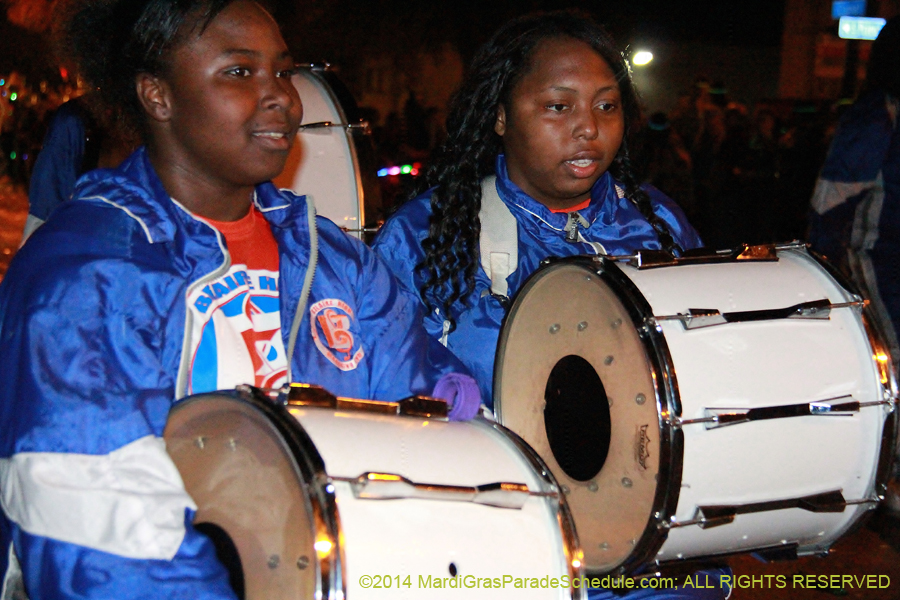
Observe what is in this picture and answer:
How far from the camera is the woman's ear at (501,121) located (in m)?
2.75

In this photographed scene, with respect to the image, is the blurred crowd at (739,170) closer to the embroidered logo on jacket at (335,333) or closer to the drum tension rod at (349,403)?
the embroidered logo on jacket at (335,333)

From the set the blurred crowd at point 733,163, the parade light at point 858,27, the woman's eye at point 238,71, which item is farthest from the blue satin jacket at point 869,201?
the parade light at point 858,27

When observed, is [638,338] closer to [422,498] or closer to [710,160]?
[422,498]

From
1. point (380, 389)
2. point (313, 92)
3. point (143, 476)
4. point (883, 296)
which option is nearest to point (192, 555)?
point (143, 476)

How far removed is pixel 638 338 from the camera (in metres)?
2.05

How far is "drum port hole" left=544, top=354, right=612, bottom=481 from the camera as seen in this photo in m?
2.19

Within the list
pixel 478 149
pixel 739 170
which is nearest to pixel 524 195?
pixel 478 149

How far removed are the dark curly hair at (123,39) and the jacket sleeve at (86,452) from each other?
0.45 m

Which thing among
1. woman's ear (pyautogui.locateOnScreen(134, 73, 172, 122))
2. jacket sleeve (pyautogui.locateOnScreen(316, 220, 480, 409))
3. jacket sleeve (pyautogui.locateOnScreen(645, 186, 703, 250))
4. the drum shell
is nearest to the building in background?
jacket sleeve (pyautogui.locateOnScreen(645, 186, 703, 250))

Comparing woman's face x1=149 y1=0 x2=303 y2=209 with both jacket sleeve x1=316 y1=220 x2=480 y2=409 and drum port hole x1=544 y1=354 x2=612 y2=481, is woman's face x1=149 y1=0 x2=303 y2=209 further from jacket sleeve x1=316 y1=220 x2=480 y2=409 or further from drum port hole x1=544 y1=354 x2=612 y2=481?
drum port hole x1=544 y1=354 x2=612 y2=481

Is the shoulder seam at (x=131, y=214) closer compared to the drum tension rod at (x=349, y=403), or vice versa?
the drum tension rod at (x=349, y=403)

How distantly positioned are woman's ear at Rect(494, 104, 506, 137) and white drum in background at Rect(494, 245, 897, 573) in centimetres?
61

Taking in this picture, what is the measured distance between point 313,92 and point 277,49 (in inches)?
63.1

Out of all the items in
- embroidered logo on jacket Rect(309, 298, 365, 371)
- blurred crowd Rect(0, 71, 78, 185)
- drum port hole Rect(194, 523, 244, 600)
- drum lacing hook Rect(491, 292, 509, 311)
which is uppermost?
blurred crowd Rect(0, 71, 78, 185)
